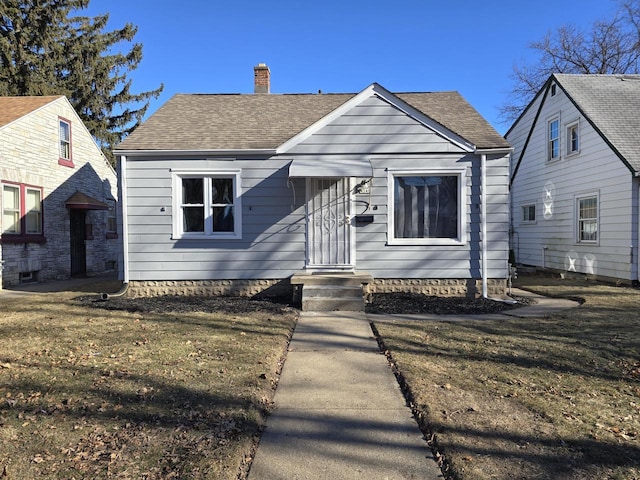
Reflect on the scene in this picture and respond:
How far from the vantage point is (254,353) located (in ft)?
16.3

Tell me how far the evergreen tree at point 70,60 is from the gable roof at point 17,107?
10.0 metres

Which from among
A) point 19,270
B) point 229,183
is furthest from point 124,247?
point 19,270

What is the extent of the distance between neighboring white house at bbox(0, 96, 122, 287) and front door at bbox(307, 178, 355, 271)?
5.65 m

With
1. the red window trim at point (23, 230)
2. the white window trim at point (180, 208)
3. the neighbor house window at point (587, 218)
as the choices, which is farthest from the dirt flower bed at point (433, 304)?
the red window trim at point (23, 230)

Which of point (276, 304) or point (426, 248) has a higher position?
point (426, 248)

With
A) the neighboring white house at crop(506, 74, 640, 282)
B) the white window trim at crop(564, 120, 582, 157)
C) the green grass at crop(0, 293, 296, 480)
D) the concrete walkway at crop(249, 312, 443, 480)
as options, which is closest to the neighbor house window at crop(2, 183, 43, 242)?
the green grass at crop(0, 293, 296, 480)

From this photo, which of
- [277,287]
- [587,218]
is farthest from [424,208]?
[587,218]

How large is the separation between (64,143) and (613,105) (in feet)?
58.6

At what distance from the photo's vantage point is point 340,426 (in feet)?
10.6

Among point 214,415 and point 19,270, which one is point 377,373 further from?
point 19,270

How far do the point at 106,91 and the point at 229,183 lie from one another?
22.2 meters

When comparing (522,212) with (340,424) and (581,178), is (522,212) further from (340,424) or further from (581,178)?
(340,424)

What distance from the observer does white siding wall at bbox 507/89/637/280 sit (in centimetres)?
1104

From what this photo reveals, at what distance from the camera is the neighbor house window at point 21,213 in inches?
465
